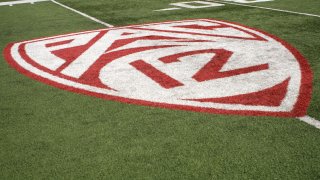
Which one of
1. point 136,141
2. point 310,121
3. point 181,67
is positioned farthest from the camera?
point 181,67

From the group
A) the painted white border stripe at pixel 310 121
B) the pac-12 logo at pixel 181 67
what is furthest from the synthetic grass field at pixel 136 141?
the pac-12 logo at pixel 181 67

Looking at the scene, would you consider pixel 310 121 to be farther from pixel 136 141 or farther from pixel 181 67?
pixel 181 67

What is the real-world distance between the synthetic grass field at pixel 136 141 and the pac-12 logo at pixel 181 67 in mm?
Answer: 196

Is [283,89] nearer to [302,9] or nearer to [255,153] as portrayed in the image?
[255,153]

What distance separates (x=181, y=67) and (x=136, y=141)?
2.00 m

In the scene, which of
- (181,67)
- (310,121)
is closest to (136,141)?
(310,121)

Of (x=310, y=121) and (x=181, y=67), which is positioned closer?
(x=310, y=121)

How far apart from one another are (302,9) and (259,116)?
6256mm

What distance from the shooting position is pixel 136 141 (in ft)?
10.2

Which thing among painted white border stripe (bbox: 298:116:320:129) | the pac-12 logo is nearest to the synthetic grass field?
painted white border stripe (bbox: 298:116:320:129)

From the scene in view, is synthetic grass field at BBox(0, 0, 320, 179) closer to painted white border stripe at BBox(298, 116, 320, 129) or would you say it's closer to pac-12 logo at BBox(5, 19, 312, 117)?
painted white border stripe at BBox(298, 116, 320, 129)

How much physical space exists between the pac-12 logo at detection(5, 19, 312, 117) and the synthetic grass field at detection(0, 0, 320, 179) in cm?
20

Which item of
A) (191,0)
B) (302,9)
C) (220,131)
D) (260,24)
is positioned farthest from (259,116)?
(191,0)

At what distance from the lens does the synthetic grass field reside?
106 inches
